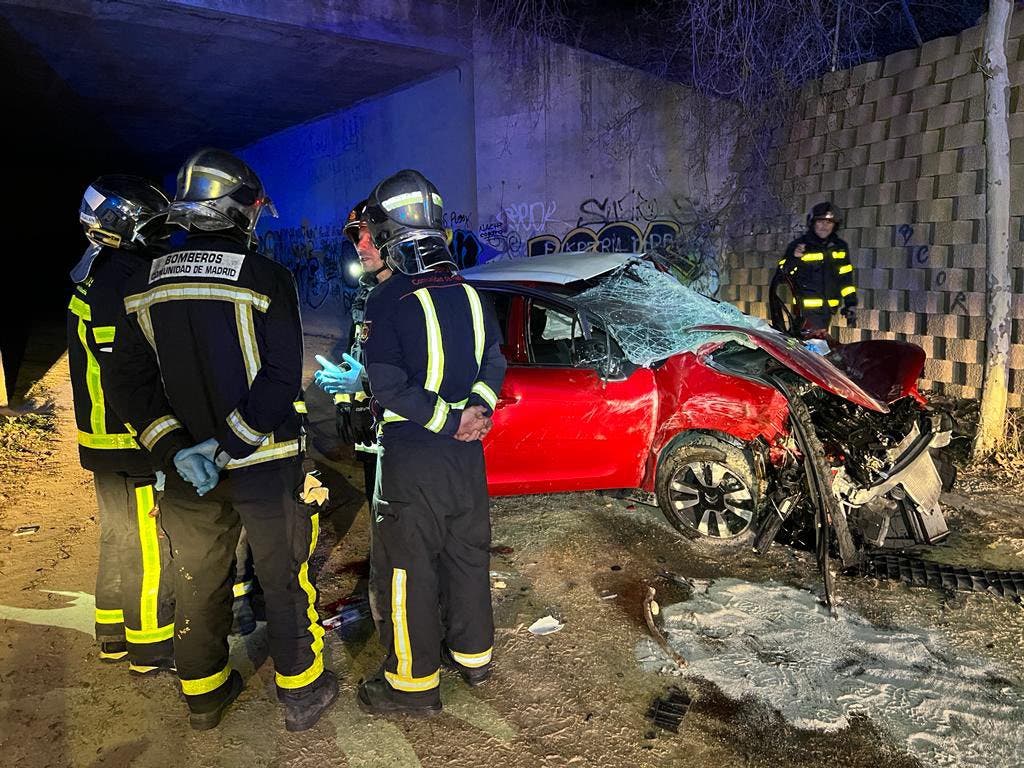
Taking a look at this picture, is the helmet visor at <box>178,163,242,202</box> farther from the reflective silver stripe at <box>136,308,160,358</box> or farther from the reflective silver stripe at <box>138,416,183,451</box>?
the reflective silver stripe at <box>138,416,183,451</box>

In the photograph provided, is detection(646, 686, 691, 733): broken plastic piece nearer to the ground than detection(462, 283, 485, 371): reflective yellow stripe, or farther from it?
nearer to the ground

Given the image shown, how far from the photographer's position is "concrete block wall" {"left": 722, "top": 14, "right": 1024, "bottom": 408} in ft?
18.9

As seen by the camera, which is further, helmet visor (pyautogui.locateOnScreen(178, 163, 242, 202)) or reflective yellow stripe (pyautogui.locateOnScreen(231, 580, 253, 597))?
reflective yellow stripe (pyautogui.locateOnScreen(231, 580, 253, 597))

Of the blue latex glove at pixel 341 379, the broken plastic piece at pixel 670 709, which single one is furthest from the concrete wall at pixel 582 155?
the broken plastic piece at pixel 670 709

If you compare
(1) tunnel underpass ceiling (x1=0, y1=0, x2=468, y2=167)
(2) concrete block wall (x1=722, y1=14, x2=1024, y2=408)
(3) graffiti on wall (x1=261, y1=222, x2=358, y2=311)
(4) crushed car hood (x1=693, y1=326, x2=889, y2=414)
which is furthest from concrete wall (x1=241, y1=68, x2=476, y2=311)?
(4) crushed car hood (x1=693, y1=326, x2=889, y2=414)

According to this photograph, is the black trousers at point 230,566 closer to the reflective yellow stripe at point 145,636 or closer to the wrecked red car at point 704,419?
the reflective yellow stripe at point 145,636

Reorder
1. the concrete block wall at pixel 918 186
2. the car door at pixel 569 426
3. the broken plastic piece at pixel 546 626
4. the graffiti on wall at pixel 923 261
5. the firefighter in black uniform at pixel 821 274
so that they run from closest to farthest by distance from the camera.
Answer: the broken plastic piece at pixel 546 626 → the car door at pixel 569 426 → the concrete block wall at pixel 918 186 → the graffiti on wall at pixel 923 261 → the firefighter in black uniform at pixel 821 274

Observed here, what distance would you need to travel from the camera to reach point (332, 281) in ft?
50.0

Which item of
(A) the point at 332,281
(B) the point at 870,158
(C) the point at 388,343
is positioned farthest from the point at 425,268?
(A) the point at 332,281

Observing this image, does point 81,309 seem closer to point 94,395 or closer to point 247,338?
point 94,395

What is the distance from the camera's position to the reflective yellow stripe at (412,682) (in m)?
2.55

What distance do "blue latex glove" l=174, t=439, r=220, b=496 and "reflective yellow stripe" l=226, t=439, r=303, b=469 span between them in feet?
0.21

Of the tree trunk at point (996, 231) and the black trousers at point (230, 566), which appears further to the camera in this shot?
the tree trunk at point (996, 231)

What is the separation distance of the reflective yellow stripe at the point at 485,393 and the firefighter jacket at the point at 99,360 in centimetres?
131
